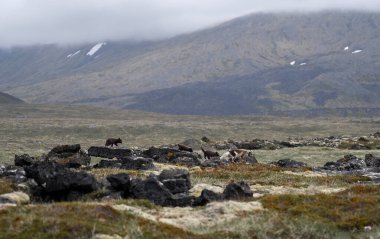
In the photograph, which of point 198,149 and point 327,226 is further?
point 198,149

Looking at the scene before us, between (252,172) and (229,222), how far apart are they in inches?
710

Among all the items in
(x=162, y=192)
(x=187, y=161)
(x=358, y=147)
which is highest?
(x=162, y=192)

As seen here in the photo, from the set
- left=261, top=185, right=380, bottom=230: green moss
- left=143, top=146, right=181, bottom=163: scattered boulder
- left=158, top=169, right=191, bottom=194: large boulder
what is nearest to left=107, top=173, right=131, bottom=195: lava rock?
left=158, top=169, right=191, bottom=194: large boulder

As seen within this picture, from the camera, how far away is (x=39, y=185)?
81.1 feet

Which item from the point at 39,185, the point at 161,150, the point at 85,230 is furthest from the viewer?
the point at 161,150

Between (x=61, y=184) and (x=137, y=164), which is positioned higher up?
(x=61, y=184)

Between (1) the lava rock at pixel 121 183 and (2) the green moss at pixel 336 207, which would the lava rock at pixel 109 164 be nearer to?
(1) the lava rock at pixel 121 183

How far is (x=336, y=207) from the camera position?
21.5 metres

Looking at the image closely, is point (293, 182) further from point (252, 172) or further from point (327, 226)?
point (327, 226)

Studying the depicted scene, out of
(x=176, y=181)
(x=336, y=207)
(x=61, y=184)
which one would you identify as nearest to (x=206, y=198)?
(x=176, y=181)

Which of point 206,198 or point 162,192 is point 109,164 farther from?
point 206,198

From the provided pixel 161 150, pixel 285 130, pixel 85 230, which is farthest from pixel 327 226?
pixel 285 130

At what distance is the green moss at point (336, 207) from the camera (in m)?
19.4

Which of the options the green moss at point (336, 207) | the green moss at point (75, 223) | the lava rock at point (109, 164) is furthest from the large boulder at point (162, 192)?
the lava rock at point (109, 164)
